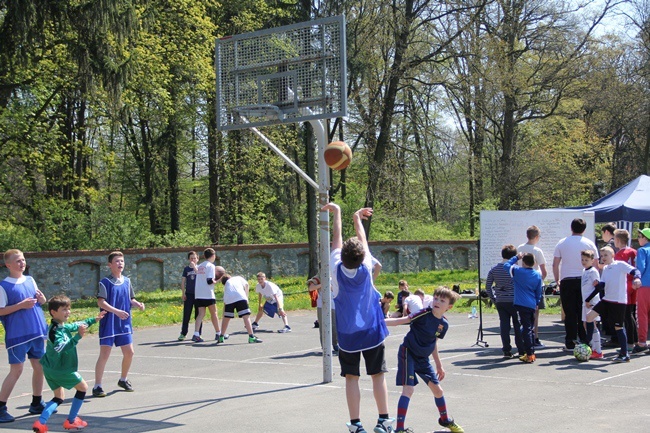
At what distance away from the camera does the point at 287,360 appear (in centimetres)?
1339

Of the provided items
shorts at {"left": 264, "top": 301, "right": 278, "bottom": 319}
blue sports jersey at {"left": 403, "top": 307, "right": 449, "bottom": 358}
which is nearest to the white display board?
shorts at {"left": 264, "top": 301, "right": 278, "bottom": 319}

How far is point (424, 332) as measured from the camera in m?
7.96

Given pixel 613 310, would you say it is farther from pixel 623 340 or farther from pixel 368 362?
pixel 368 362

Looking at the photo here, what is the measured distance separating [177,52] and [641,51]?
2344cm

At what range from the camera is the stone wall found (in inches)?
1058

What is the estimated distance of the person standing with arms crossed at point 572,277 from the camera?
43.9 feet

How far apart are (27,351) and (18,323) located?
35 centimetres

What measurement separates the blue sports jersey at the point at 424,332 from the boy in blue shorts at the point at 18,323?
A: 416cm

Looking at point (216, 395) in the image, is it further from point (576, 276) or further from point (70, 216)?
point (70, 216)

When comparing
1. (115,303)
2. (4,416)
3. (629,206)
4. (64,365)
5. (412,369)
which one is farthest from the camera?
(629,206)

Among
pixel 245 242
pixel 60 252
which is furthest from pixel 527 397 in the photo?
pixel 245 242

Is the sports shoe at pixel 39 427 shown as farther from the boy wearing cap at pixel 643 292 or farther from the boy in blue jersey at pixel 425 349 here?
the boy wearing cap at pixel 643 292

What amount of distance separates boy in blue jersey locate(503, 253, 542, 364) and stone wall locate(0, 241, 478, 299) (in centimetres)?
1816

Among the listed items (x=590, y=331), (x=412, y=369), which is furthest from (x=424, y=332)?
(x=590, y=331)
